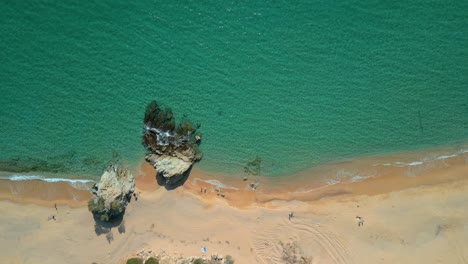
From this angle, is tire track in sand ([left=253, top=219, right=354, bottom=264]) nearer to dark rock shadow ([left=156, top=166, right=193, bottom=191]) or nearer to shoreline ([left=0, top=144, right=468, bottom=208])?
shoreline ([left=0, top=144, right=468, bottom=208])

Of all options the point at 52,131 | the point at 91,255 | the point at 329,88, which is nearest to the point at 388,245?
the point at 329,88

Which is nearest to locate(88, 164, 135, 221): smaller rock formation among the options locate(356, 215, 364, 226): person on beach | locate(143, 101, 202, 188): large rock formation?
locate(143, 101, 202, 188): large rock formation

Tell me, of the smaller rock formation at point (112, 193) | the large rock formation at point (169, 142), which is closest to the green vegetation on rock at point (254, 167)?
the large rock formation at point (169, 142)

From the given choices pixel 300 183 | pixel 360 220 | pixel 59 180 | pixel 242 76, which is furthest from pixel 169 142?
pixel 360 220

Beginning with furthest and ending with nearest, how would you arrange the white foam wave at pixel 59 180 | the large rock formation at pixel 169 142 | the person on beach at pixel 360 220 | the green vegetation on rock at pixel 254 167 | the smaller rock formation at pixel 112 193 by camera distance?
1. the white foam wave at pixel 59 180
2. the green vegetation on rock at pixel 254 167
3. the large rock formation at pixel 169 142
4. the person on beach at pixel 360 220
5. the smaller rock formation at pixel 112 193

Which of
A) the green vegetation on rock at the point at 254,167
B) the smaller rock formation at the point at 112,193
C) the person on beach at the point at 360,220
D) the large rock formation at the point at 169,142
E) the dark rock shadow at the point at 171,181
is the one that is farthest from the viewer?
the green vegetation on rock at the point at 254,167

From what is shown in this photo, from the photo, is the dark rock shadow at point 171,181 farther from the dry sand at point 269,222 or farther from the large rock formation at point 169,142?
the dry sand at point 269,222

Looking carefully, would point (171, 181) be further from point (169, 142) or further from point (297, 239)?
point (297, 239)
